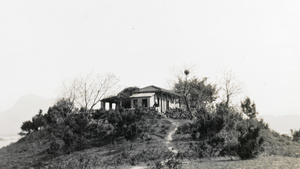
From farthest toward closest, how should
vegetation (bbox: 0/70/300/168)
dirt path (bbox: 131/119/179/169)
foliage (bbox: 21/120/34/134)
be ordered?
foliage (bbox: 21/120/34/134), dirt path (bbox: 131/119/179/169), vegetation (bbox: 0/70/300/168)

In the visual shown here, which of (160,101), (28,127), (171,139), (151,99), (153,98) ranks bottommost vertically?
(171,139)

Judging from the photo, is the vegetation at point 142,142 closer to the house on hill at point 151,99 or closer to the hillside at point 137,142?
the hillside at point 137,142

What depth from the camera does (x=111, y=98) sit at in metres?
40.9

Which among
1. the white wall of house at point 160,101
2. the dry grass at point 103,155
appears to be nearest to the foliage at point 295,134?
the white wall of house at point 160,101

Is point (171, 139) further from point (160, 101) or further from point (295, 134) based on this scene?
point (295, 134)

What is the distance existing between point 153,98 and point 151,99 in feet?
3.04

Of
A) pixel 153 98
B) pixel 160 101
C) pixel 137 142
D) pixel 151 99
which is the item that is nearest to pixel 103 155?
pixel 137 142

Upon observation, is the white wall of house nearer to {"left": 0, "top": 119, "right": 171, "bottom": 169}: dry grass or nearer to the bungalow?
the bungalow

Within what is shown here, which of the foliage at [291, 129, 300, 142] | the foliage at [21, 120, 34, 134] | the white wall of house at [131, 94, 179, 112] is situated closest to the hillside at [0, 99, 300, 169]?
the white wall of house at [131, 94, 179, 112]

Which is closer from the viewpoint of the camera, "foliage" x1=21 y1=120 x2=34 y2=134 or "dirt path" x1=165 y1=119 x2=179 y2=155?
"dirt path" x1=165 y1=119 x2=179 y2=155

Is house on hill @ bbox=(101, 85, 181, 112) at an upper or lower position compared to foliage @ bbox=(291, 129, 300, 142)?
upper

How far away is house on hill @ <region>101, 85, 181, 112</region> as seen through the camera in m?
36.3

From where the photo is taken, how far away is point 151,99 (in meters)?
36.5

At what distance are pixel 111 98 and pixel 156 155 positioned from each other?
22.8 m
